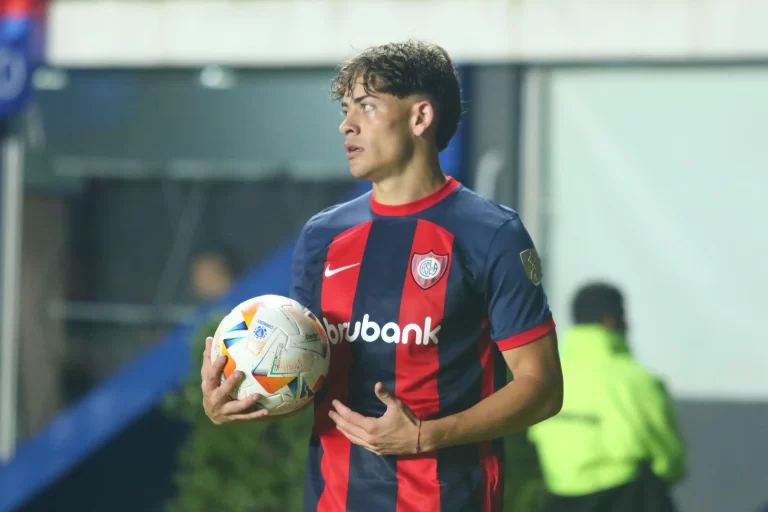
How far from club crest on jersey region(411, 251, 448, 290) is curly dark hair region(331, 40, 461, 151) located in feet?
1.20

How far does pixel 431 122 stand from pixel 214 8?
248 inches

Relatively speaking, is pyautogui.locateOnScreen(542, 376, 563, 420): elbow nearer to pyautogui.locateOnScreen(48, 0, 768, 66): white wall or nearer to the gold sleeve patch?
the gold sleeve patch

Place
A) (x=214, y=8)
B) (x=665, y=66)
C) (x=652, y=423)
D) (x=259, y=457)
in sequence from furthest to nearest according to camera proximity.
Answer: (x=214, y=8)
(x=665, y=66)
(x=259, y=457)
(x=652, y=423)

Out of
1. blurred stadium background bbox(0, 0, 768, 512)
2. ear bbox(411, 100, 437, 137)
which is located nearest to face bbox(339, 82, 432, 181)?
ear bbox(411, 100, 437, 137)

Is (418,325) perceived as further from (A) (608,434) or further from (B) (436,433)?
(A) (608,434)

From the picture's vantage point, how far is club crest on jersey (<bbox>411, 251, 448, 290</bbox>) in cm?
315

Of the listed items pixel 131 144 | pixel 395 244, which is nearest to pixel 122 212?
pixel 131 144

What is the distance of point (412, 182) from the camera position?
3.29 m

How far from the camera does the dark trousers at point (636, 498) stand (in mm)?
5969

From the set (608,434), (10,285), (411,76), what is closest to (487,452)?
(411,76)

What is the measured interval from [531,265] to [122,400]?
6.25 meters

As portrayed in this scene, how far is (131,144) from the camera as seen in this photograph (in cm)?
1068

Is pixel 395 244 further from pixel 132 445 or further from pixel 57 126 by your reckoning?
pixel 57 126

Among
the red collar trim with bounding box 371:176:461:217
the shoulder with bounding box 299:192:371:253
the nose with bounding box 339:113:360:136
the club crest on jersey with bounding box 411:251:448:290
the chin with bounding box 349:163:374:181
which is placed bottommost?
the club crest on jersey with bounding box 411:251:448:290
